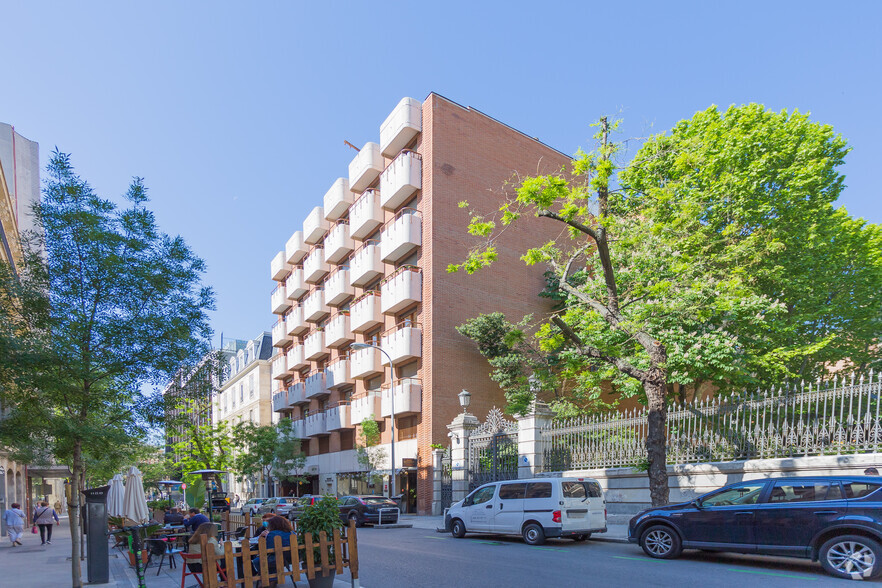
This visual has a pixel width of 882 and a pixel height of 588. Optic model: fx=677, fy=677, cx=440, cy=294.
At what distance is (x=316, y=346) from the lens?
144 ft

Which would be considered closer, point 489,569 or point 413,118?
point 489,569

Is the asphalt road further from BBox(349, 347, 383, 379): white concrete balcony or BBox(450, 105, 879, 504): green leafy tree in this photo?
BBox(349, 347, 383, 379): white concrete balcony

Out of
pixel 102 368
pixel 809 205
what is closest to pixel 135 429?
pixel 102 368

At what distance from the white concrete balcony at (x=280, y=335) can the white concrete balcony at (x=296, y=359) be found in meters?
1.90

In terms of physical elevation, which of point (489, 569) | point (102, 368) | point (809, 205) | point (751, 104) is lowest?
point (489, 569)

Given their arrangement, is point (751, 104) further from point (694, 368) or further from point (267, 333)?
point (267, 333)

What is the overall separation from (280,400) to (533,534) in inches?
1517

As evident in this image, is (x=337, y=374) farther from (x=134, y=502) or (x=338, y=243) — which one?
(x=134, y=502)

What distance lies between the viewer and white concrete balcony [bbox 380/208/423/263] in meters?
32.7

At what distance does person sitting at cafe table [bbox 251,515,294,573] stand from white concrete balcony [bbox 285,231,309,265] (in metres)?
41.0

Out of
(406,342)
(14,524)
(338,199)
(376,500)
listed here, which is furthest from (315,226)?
(14,524)

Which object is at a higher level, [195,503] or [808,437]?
[808,437]

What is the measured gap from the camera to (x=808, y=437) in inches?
576

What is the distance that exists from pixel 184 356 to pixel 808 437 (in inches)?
532
